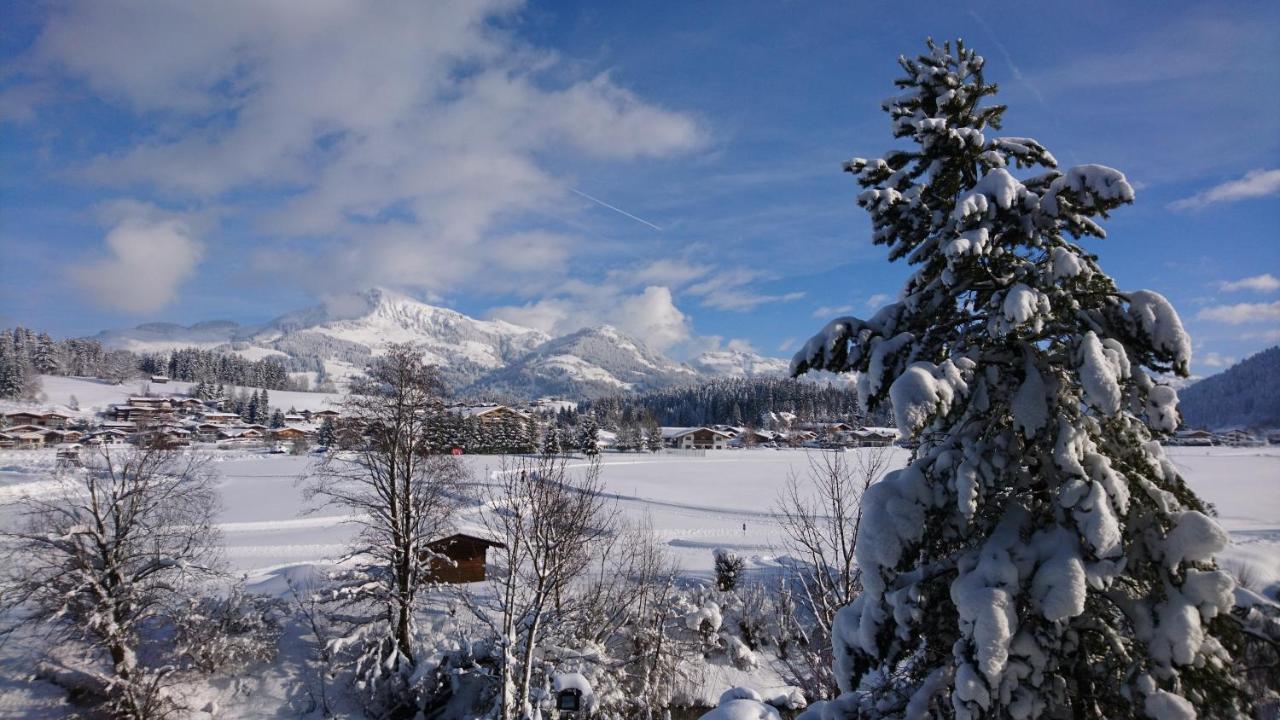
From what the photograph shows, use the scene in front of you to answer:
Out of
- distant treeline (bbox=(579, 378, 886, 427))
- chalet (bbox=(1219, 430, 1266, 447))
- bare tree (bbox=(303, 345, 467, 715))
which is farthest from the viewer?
distant treeline (bbox=(579, 378, 886, 427))

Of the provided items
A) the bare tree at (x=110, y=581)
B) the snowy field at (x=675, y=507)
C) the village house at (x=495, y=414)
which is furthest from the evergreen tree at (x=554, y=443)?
the village house at (x=495, y=414)

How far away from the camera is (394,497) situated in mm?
17703

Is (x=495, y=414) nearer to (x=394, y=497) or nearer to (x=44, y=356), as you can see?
(x=394, y=497)

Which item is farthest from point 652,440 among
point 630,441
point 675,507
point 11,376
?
point 11,376

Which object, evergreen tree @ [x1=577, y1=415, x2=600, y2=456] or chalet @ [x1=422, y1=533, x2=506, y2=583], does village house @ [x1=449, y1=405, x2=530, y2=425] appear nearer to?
→ evergreen tree @ [x1=577, y1=415, x2=600, y2=456]

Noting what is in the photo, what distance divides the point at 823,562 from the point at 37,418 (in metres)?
117

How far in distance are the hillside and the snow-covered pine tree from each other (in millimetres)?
196765

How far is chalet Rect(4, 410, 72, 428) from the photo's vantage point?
8194 cm

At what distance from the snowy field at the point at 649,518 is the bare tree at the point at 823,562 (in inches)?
88.2

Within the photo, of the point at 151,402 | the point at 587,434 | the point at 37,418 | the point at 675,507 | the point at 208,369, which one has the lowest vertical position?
the point at 675,507

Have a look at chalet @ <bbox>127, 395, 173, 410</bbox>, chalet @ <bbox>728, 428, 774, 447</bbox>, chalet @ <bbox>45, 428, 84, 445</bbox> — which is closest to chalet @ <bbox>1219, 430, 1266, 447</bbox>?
chalet @ <bbox>728, 428, 774, 447</bbox>

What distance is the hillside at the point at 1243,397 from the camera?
147 metres

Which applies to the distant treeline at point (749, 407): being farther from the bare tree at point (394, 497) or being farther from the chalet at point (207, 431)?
the bare tree at point (394, 497)

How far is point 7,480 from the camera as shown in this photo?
44625mm
